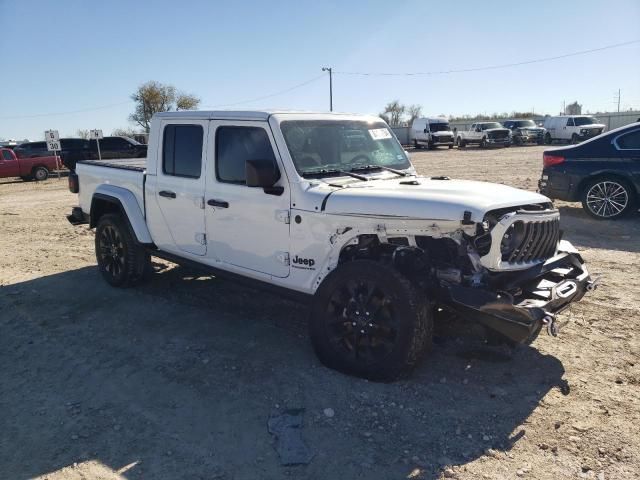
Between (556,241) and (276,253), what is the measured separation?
2239mm

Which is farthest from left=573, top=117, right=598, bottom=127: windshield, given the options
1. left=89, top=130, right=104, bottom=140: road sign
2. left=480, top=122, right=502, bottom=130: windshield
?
left=89, top=130, right=104, bottom=140: road sign

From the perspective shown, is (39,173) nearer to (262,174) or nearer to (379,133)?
(379,133)

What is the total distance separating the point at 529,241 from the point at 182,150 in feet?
10.8

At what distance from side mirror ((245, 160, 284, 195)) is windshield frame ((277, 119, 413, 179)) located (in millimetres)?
195

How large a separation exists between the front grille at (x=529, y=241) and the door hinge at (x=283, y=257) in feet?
5.52

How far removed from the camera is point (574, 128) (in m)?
33.2

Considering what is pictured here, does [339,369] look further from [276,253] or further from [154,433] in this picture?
[154,433]

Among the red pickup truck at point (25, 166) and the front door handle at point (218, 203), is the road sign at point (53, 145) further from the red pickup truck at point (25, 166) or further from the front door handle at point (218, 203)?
the front door handle at point (218, 203)

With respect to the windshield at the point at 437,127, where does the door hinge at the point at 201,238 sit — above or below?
below

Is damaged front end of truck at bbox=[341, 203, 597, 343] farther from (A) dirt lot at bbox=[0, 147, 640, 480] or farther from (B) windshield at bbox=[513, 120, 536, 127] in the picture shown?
(B) windshield at bbox=[513, 120, 536, 127]

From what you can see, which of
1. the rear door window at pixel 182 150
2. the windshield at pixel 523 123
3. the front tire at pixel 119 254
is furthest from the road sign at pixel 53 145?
the windshield at pixel 523 123

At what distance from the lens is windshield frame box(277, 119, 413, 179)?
167 inches

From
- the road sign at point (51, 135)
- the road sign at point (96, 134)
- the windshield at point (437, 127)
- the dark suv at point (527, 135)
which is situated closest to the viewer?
the road sign at point (51, 135)

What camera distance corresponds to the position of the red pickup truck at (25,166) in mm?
22078
